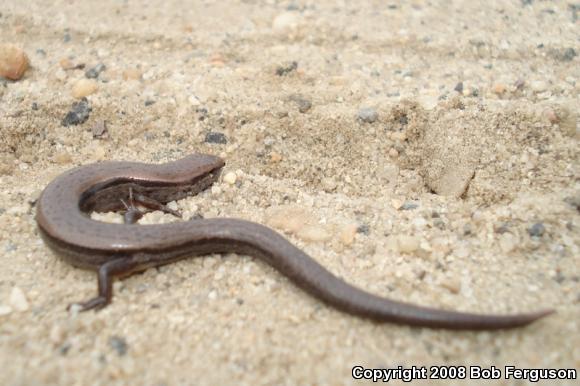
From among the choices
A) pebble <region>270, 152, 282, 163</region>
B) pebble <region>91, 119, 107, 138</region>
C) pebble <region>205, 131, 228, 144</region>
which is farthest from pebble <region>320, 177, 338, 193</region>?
pebble <region>91, 119, 107, 138</region>

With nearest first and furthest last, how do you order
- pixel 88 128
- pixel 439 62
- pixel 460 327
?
Result: pixel 460 327
pixel 88 128
pixel 439 62

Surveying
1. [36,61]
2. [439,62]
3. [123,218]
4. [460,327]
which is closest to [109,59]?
[36,61]

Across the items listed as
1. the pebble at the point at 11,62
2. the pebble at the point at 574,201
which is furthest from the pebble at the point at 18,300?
the pebble at the point at 574,201

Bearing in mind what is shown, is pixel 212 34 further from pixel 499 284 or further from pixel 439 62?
pixel 499 284

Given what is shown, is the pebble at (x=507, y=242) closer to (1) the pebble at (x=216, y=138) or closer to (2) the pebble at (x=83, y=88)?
(1) the pebble at (x=216, y=138)

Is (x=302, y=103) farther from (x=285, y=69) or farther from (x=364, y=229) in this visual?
(x=364, y=229)

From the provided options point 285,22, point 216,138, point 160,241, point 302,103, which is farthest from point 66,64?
point 160,241
